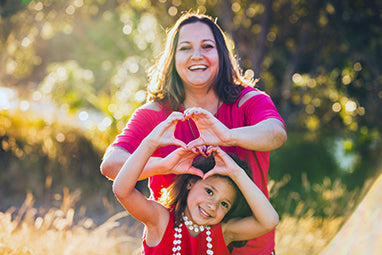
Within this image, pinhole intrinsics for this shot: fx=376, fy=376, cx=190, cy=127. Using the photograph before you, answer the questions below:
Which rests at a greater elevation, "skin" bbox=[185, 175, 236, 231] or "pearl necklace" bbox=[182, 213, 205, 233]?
"skin" bbox=[185, 175, 236, 231]

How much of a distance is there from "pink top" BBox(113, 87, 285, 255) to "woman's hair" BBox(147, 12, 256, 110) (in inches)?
2.4

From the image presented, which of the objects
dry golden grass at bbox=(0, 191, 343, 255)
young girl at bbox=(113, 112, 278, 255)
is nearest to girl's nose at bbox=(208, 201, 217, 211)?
young girl at bbox=(113, 112, 278, 255)

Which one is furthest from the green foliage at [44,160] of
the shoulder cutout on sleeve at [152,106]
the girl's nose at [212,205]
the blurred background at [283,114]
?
the girl's nose at [212,205]

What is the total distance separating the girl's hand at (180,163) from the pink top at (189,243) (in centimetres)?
28

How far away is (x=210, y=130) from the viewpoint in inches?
71.1

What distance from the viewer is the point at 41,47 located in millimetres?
18812

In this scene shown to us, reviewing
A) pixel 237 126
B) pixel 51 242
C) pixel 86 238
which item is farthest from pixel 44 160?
pixel 237 126

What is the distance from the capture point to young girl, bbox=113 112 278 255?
5.97ft

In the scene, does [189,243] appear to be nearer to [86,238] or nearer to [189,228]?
[189,228]

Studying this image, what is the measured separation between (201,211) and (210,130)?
405 millimetres

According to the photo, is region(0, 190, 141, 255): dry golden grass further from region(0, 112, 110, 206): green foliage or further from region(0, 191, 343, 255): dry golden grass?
region(0, 112, 110, 206): green foliage

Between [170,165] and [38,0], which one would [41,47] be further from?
[170,165]

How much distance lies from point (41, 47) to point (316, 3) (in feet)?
52.8

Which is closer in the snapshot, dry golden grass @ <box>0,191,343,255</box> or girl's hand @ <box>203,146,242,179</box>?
girl's hand @ <box>203,146,242,179</box>
